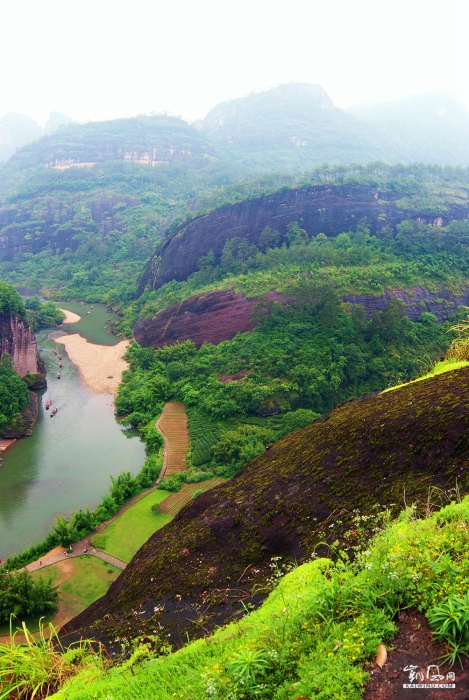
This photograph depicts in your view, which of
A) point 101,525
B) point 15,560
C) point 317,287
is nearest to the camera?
point 15,560

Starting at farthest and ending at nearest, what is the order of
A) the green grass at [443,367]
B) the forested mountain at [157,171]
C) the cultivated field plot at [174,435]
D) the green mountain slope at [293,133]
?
the green mountain slope at [293,133]
the forested mountain at [157,171]
the cultivated field plot at [174,435]
the green grass at [443,367]

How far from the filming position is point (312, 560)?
557cm

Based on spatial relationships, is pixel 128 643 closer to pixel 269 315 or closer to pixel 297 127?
pixel 269 315

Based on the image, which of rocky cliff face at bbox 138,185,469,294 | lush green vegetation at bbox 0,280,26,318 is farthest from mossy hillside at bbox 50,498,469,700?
rocky cliff face at bbox 138,185,469,294

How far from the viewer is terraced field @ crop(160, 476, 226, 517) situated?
18.1 meters

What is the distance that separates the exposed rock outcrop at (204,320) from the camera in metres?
32.9

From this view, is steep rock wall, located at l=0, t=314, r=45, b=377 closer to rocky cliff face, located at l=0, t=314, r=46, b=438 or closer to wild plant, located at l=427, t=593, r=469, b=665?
rocky cliff face, located at l=0, t=314, r=46, b=438

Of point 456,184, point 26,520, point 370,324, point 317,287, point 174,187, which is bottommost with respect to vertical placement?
point 26,520

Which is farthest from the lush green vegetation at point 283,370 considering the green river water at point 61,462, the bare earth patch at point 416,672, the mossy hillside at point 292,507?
the bare earth patch at point 416,672

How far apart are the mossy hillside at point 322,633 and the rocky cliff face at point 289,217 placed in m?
41.6

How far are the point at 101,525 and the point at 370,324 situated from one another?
20405 mm

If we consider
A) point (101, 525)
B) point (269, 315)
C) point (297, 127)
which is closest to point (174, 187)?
point (297, 127)

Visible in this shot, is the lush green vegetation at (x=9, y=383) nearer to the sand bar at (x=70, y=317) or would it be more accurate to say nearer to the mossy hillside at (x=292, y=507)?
the sand bar at (x=70, y=317)

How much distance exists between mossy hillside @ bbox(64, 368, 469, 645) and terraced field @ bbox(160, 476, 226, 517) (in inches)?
370
